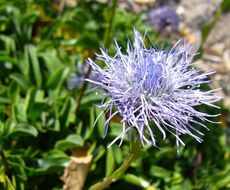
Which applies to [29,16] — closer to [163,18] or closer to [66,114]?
[66,114]

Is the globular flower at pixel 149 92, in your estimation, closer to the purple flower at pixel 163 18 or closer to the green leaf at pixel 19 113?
the green leaf at pixel 19 113

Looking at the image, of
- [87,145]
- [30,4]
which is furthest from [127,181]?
[30,4]

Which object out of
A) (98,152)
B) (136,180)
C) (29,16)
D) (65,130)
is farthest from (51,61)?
(136,180)

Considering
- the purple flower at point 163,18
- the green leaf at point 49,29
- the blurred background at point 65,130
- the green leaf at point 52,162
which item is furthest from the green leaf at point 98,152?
the purple flower at point 163,18

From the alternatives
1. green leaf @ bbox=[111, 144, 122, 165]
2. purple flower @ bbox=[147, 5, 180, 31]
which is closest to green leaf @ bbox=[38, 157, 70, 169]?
green leaf @ bbox=[111, 144, 122, 165]

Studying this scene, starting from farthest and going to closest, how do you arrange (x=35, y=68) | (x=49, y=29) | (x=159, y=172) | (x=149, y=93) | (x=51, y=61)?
(x=49, y=29), (x=51, y=61), (x=35, y=68), (x=159, y=172), (x=149, y=93)

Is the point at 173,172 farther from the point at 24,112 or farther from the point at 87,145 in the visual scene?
the point at 24,112
